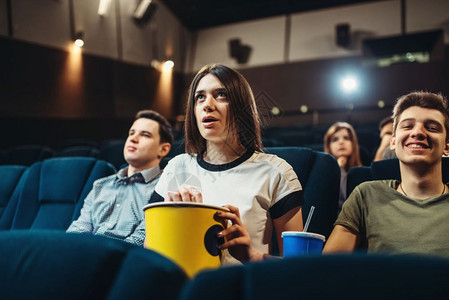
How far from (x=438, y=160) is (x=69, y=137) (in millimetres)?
4673

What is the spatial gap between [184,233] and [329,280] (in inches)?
15.4

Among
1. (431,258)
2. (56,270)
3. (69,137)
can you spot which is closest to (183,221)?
(56,270)

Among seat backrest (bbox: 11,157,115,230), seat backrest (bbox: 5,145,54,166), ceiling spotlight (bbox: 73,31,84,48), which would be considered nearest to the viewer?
seat backrest (bbox: 11,157,115,230)

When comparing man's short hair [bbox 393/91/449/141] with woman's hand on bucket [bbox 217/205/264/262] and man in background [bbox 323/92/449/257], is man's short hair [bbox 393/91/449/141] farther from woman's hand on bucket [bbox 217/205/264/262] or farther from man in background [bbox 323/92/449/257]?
woman's hand on bucket [bbox 217/205/264/262]

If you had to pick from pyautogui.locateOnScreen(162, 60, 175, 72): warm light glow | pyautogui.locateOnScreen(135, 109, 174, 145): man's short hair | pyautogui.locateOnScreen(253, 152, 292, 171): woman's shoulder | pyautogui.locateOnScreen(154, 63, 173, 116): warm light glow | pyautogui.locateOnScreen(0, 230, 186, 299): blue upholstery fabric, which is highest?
pyautogui.locateOnScreen(162, 60, 175, 72): warm light glow

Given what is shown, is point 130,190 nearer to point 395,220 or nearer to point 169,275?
point 395,220

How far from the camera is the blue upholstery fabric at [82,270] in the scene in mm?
412

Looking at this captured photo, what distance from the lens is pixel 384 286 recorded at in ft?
1.29

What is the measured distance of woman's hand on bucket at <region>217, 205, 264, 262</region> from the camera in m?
0.82

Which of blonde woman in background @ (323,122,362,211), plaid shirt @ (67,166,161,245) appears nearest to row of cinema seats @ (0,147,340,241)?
plaid shirt @ (67,166,161,245)

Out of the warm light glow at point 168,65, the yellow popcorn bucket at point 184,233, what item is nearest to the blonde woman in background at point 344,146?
the yellow popcorn bucket at point 184,233

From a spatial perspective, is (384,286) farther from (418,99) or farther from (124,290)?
(418,99)

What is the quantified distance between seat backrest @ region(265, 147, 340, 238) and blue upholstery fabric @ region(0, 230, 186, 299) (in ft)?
3.02

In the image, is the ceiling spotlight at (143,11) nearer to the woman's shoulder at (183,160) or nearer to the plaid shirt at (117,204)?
the plaid shirt at (117,204)
